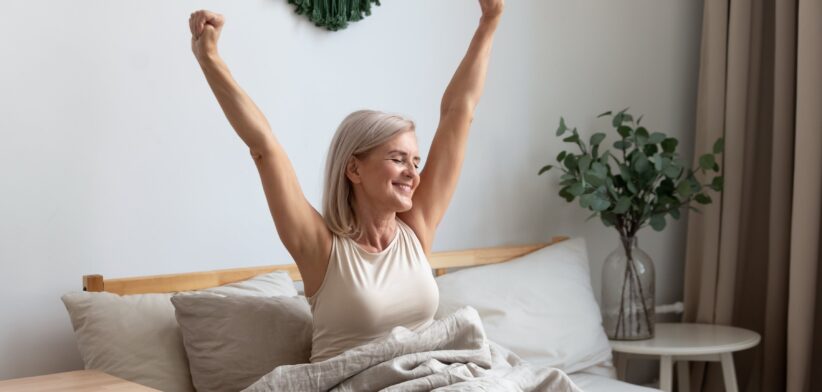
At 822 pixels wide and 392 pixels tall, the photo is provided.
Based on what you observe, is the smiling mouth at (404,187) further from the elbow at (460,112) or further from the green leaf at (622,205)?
the green leaf at (622,205)

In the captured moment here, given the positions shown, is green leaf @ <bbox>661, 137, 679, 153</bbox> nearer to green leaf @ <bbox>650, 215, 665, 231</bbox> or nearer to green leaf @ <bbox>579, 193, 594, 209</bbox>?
green leaf @ <bbox>650, 215, 665, 231</bbox>

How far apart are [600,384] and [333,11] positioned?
1193 millimetres

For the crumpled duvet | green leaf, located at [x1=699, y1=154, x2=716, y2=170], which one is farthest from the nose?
green leaf, located at [x1=699, y1=154, x2=716, y2=170]

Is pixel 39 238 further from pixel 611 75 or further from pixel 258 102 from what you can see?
pixel 611 75

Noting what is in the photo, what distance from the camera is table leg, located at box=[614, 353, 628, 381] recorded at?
3.14 m

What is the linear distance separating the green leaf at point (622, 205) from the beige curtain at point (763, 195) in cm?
51

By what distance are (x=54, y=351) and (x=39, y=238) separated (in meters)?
0.25

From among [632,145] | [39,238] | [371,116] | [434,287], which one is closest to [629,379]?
[632,145]

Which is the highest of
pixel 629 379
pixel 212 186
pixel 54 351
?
pixel 212 186

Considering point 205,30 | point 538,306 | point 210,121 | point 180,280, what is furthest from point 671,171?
point 205,30

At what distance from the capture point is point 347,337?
184 cm

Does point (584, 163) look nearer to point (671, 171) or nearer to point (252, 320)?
point (671, 171)

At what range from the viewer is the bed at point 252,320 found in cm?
195

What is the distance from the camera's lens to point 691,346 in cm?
279
